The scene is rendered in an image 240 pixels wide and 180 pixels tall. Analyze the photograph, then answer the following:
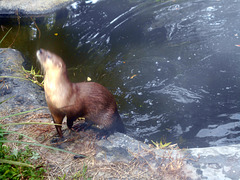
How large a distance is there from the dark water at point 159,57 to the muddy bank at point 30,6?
0.65 feet

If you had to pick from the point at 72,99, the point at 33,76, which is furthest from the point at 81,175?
the point at 33,76

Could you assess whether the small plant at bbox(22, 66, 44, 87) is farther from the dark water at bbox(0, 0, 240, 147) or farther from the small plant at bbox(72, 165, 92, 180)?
the small plant at bbox(72, 165, 92, 180)

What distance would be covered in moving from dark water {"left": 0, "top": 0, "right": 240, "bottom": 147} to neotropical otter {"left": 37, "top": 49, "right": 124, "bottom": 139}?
2.09 ft

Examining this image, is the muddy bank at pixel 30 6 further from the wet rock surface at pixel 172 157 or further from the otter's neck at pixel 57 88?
the otter's neck at pixel 57 88

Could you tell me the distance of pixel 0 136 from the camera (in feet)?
6.64

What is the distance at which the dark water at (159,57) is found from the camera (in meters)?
3.13

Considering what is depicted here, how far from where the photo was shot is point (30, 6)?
18.5 ft

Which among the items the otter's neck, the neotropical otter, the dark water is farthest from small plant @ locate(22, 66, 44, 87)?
the otter's neck

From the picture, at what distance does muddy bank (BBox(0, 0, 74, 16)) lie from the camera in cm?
559

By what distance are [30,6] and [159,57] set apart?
327cm

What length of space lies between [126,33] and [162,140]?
8.57ft

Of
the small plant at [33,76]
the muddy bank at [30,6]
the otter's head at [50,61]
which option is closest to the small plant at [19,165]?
the otter's head at [50,61]

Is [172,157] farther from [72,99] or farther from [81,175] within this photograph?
[72,99]

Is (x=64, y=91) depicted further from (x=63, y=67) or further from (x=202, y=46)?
(x=202, y=46)
